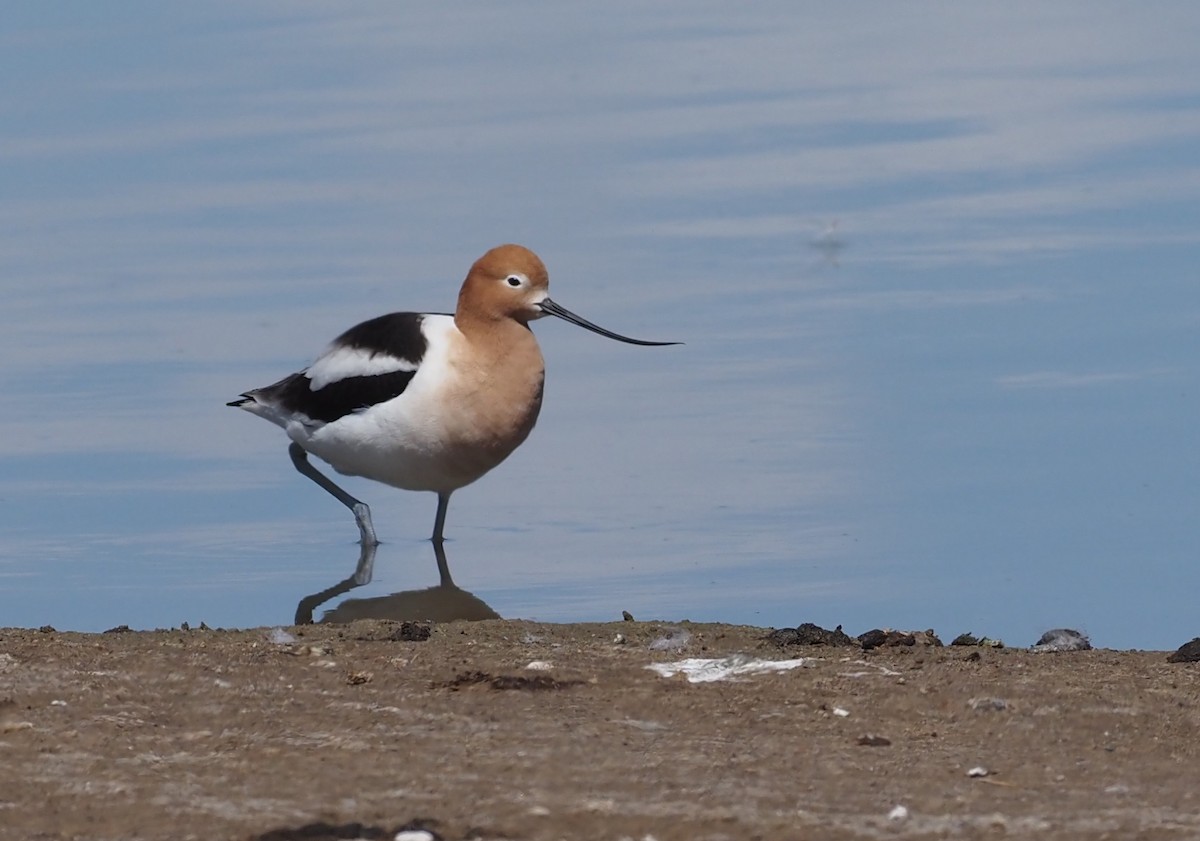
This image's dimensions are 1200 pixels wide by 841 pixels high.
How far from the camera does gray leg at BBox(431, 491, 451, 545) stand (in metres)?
9.60

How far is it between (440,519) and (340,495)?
2.02 ft

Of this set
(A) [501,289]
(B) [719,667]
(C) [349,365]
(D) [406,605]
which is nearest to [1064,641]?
(B) [719,667]

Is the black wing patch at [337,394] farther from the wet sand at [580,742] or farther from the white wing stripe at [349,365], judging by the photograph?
the wet sand at [580,742]

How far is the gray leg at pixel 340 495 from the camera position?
9695 millimetres

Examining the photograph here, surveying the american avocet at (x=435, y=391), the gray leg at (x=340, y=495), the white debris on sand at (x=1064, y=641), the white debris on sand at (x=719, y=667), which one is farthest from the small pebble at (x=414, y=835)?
the gray leg at (x=340, y=495)

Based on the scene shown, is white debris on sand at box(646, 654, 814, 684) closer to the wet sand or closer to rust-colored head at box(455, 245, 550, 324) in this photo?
the wet sand

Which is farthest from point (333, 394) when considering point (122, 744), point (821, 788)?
point (821, 788)

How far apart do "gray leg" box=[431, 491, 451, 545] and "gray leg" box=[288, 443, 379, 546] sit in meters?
0.30

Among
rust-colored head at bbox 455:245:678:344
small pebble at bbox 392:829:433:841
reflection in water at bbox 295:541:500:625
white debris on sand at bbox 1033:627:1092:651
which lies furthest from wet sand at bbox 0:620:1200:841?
rust-colored head at bbox 455:245:678:344

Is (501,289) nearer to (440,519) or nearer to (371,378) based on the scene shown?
(371,378)

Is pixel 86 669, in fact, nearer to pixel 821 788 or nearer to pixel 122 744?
pixel 122 744

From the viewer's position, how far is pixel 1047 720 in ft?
18.1

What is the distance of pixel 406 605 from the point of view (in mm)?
8461

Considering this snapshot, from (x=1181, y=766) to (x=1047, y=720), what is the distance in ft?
1.50
